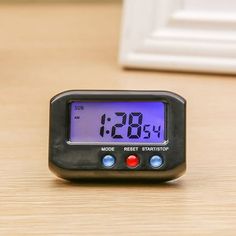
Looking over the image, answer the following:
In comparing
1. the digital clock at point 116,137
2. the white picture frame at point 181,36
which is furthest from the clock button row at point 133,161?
the white picture frame at point 181,36

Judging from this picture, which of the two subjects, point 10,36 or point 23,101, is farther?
point 10,36

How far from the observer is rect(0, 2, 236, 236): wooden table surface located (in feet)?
1.83

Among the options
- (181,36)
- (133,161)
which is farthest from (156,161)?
(181,36)

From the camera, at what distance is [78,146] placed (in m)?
0.62

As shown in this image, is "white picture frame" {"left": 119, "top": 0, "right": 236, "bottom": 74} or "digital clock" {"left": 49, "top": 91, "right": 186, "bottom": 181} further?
"white picture frame" {"left": 119, "top": 0, "right": 236, "bottom": 74}

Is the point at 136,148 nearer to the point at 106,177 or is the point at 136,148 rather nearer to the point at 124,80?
the point at 106,177

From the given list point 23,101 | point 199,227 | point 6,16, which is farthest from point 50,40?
point 199,227

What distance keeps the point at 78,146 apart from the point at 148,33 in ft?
1.37

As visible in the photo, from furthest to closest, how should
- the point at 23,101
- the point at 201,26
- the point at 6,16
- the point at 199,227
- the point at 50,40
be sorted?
the point at 6,16 < the point at 50,40 < the point at 201,26 < the point at 23,101 < the point at 199,227

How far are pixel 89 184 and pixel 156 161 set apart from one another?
7 cm

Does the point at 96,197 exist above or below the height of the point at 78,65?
below

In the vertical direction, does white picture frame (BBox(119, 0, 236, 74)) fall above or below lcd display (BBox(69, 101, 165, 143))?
above

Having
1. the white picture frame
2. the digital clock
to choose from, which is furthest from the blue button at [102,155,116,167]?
the white picture frame

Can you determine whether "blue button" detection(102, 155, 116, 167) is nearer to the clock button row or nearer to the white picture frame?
the clock button row
